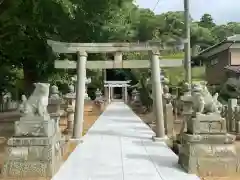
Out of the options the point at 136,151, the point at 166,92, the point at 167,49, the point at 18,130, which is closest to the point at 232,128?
the point at 166,92

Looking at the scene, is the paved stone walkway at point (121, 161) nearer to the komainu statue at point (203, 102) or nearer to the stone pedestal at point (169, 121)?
the komainu statue at point (203, 102)

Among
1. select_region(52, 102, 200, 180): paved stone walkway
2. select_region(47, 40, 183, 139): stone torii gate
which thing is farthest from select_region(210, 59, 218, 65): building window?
select_region(52, 102, 200, 180): paved stone walkway

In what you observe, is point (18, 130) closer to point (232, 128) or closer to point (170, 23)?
point (232, 128)

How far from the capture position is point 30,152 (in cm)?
752

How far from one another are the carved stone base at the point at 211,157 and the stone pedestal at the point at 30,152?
2781 mm

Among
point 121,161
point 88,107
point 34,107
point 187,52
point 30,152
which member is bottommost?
point 121,161

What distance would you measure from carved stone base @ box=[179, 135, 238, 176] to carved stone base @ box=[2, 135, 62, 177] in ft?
9.14

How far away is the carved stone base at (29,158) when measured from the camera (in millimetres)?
7488

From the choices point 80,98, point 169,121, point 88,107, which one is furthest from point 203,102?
point 88,107

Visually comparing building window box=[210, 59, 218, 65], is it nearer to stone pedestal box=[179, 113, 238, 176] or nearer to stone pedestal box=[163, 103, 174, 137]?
stone pedestal box=[163, 103, 174, 137]

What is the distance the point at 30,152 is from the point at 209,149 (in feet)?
11.6

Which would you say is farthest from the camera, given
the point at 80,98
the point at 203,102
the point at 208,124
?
the point at 80,98

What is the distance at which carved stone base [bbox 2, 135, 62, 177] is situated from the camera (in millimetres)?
7488

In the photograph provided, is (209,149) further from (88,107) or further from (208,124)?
(88,107)
